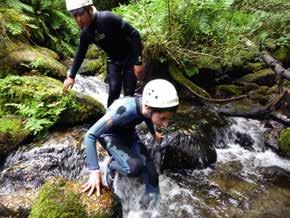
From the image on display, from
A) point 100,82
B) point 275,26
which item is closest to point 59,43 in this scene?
point 100,82

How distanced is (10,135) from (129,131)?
2.57m

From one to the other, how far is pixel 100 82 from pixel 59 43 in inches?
113

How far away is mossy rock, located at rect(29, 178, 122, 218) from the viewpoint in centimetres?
395

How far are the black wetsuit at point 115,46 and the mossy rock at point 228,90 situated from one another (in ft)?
14.0

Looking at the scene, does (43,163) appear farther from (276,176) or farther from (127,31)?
(276,176)

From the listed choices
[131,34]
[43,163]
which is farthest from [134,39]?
[43,163]

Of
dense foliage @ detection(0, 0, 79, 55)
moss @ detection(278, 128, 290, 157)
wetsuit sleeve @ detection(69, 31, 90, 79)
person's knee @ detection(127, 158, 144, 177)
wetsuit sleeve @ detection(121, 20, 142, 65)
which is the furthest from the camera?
dense foliage @ detection(0, 0, 79, 55)

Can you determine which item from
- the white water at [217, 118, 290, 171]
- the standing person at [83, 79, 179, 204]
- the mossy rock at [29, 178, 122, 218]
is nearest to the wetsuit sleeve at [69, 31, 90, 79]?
the standing person at [83, 79, 179, 204]

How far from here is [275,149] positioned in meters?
8.03

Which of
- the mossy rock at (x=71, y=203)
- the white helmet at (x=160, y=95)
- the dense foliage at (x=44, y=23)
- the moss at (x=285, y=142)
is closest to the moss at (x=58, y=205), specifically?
the mossy rock at (x=71, y=203)

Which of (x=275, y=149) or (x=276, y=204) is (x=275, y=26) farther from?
(x=276, y=204)

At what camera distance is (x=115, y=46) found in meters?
5.74

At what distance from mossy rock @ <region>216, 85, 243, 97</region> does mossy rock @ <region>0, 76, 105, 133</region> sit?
145 inches

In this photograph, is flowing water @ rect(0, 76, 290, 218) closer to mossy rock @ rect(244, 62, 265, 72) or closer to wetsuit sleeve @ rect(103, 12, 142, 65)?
wetsuit sleeve @ rect(103, 12, 142, 65)
